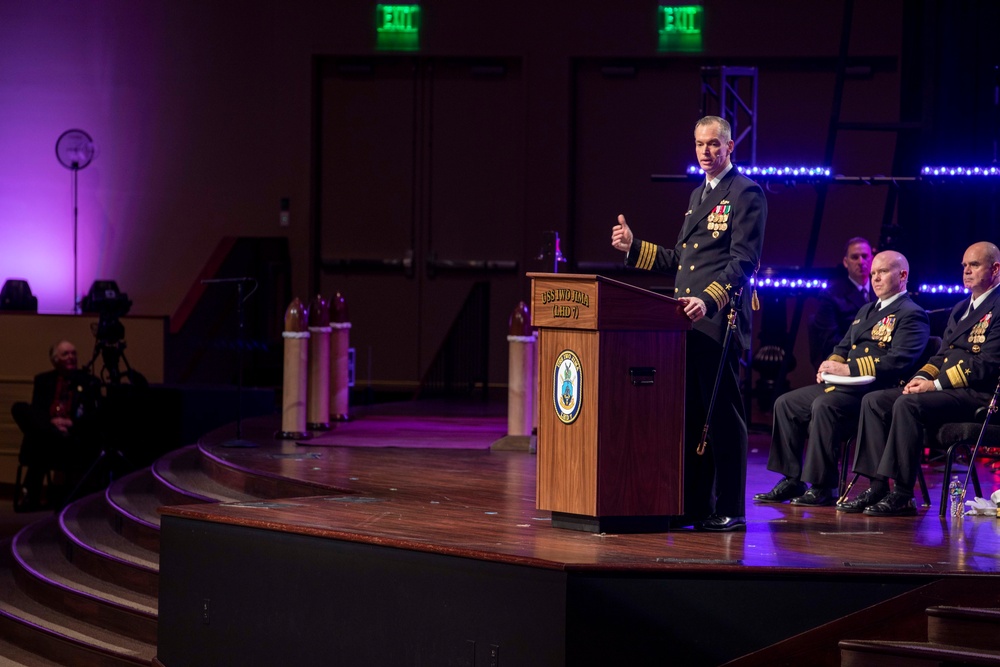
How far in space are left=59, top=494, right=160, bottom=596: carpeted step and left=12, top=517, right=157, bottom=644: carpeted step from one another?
4 centimetres

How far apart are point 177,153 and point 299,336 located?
5417mm

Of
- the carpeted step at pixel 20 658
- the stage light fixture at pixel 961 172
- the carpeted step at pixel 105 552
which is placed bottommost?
the carpeted step at pixel 20 658

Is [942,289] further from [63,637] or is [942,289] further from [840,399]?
[63,637]

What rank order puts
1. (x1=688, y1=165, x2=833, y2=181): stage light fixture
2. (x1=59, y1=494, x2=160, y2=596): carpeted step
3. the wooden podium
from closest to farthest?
the wooden podium → (x1=59, y1=494, x2=160, y2=596): carpeted step → (x1=688, y1=165, x2=833, y2=181): stage light fixture

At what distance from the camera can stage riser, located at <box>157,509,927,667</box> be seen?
149 inches

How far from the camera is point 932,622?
3.75 metres

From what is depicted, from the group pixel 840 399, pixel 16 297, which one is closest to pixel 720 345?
pixel 840 399

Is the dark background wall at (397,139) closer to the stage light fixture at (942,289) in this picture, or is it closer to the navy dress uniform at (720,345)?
the stage light fixture at (942,289)

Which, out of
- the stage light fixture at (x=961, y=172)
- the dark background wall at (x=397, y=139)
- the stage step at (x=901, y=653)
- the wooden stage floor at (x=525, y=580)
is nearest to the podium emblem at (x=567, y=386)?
the wooden stage floor at (x=525, y=580)

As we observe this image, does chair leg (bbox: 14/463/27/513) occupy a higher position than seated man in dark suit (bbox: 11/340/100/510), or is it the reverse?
seated man in dark suit (bbox: 11/340/100/510)

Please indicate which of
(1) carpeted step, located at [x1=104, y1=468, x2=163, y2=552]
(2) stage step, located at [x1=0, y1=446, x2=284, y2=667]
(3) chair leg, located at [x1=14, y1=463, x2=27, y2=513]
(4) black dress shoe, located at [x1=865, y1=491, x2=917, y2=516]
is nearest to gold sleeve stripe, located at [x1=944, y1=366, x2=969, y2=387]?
(4) black dress shoe, located at [x1=865, y1=491, x2=917, y2=516]

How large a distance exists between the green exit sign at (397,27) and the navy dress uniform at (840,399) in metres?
7.34

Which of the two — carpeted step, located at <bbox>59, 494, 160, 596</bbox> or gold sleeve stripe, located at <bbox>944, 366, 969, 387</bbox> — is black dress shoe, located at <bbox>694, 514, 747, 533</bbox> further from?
carpeted step, located at <bbox>59, 494, 160, 596</bbox>

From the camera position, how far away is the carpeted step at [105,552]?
5652 millimetres
